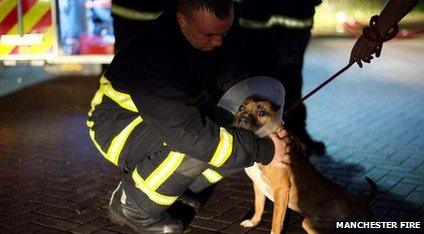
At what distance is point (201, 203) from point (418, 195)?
5.31 feet

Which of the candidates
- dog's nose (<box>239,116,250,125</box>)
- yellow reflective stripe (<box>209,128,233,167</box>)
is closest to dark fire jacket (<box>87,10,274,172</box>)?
yellow reflective stripe (<box>209,128,233,167</box>)

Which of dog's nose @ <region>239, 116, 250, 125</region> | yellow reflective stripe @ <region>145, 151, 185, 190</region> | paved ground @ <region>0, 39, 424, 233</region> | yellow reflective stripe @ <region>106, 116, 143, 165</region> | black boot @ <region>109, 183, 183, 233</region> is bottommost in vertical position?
paved ground @ <region>0, 39, 424, 233</region>

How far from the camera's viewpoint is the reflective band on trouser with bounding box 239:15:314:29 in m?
4.30

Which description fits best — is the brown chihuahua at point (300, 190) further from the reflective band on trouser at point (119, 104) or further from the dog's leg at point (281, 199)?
the reflective band on trouser at point (119, 104)

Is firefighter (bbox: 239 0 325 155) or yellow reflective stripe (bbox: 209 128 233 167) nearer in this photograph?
yellow reflective stripe (bbox: 209 128 233 167)

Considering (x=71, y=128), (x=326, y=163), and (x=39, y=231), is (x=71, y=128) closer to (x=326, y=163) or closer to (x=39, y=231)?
(x=39, y=231)

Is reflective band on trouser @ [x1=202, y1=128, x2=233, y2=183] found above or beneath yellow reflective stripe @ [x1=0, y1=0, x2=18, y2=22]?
beneath

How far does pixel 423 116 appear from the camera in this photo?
573cm

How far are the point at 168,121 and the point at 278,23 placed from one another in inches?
83.2

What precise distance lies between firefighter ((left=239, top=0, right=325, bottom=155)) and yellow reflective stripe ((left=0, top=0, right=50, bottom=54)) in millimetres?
2570

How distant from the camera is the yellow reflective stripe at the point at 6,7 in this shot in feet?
18.5

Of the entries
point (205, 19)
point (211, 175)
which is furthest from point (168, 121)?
point (211, 175)

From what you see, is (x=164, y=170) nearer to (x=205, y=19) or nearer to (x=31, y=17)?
(x=205, y=19)

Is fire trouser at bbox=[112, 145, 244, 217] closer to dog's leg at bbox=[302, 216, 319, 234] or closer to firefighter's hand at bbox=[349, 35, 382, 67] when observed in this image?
dog's leg at bbox=[302, 216, 319, 234]
